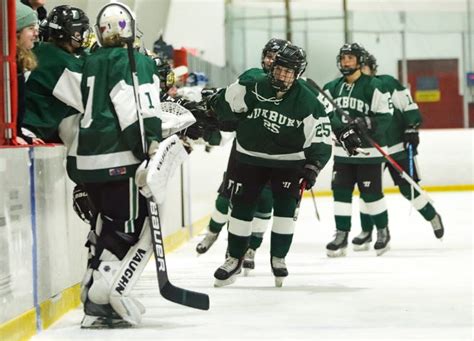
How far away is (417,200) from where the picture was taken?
7793 mm

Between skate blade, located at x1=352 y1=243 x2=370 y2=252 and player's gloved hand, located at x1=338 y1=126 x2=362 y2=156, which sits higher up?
player's gloved hand, located at x1=338 y1=126 x2=362 y2=156

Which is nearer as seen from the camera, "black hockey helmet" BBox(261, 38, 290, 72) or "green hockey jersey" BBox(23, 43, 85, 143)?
"green hockey jersey" BBox(23, 43, 85, 143)

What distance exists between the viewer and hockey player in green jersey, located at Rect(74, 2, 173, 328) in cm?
411

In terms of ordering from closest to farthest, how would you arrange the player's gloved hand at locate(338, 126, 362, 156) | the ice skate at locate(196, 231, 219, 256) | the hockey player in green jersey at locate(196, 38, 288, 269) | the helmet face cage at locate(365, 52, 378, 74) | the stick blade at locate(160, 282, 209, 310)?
the stick blade at locate(160, 282, 209, 310) → the hockey player in green jersey at locate(196, 38, 288, 269) → the player's gloved hand at locate(338, 126, 362, 156) → the ice skate at locate(196, 231, 219, 256) → the helmet face cage at locate(365, 52, 378, 74)

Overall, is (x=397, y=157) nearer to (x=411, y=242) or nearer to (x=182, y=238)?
(x=411, y=242)

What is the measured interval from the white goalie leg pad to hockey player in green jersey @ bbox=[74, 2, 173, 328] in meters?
0.07

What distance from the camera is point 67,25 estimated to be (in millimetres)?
4441

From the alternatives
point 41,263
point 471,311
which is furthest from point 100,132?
point 471,311

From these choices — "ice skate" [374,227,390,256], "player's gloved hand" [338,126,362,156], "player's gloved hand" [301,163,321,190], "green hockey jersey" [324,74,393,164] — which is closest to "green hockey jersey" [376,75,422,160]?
"green hockey jersey" [324,74,393,164]

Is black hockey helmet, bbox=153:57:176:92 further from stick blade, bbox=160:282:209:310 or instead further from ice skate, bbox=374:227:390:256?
ice skate, bbox=374:227:390:256

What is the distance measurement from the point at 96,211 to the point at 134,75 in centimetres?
59

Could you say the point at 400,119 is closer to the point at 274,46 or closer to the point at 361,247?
the point at 361,247

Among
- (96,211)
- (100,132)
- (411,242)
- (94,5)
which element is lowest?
(411,242)

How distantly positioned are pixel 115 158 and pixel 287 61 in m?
1.40
